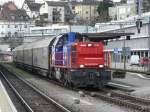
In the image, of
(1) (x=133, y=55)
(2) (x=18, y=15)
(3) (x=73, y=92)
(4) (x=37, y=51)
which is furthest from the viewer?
(2) (x=18, y=15)

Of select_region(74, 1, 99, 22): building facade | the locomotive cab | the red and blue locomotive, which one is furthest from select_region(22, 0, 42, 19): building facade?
the locomotive cab

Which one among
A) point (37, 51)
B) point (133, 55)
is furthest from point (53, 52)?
point (133, 55)

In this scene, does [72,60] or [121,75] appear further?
[121,75]

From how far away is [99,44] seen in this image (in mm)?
27266

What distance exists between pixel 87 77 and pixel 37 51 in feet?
61.5

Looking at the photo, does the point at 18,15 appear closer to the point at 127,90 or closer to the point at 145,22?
the point at 145,22

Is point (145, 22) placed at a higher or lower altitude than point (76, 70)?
higher

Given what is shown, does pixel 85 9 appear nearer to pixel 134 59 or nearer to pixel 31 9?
pixel 31 9

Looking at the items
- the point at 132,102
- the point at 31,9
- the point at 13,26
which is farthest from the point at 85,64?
the point at 31,9

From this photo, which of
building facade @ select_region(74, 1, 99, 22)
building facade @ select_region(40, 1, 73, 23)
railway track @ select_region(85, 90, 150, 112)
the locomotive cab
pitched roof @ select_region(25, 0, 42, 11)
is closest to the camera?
railway track @ select_region(85, 90, 150, 112)

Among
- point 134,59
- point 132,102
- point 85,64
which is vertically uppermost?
point 85,64

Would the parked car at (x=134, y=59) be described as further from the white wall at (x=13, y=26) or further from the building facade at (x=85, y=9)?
the building facade at (x=85, y=9)

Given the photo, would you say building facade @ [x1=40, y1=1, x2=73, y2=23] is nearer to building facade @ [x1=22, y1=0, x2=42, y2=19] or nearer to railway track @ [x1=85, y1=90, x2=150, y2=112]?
building facade @ [x1=22, y1=0, x2=42, y2=19]

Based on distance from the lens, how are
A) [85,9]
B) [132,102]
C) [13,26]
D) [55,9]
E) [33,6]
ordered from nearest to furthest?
[132,102], [13,26], [85,9], [55,9], [33,6]
